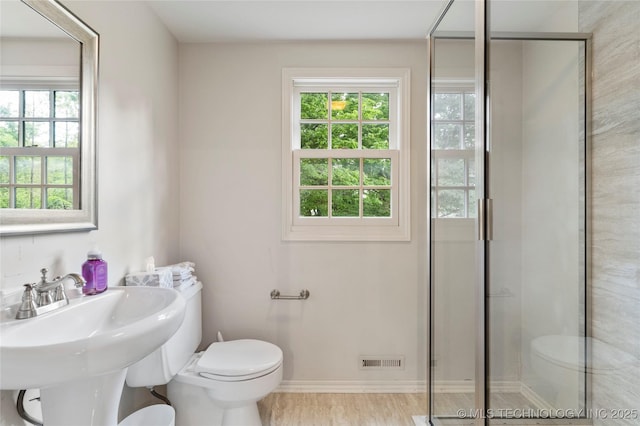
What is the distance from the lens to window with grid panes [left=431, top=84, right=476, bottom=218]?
1382 millimetres

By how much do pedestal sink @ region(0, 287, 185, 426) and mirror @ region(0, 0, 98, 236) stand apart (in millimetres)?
312

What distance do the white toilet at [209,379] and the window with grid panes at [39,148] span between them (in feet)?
2.56

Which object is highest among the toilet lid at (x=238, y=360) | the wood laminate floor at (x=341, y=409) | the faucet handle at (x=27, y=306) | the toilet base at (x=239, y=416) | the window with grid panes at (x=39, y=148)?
the window with grid panes at (x=39, y=148)

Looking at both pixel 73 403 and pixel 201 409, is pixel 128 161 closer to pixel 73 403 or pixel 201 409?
pixel 73 403

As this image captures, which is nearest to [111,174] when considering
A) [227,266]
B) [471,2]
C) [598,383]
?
[227,266]

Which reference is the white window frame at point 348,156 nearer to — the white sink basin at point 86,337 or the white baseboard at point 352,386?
the white baseboard at point 352,386

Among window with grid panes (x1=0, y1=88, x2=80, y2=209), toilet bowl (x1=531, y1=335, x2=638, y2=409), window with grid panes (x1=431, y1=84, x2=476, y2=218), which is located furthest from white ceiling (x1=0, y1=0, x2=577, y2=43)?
toilet bowl (x1=531, y1=335, x2=638, y2=409)

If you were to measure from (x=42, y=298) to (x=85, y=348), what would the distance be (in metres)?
0.42

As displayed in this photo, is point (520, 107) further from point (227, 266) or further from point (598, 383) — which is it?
point (227, 266)

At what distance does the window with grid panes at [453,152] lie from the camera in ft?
4.53

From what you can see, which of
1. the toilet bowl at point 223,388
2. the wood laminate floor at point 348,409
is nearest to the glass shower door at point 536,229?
the wood laminate floor at point 348,409

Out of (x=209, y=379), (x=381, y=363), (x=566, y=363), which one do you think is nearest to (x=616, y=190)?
(x=566, y=363)

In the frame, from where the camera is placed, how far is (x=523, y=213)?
135 cm

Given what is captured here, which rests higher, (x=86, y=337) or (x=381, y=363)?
(x=86, y=337)
